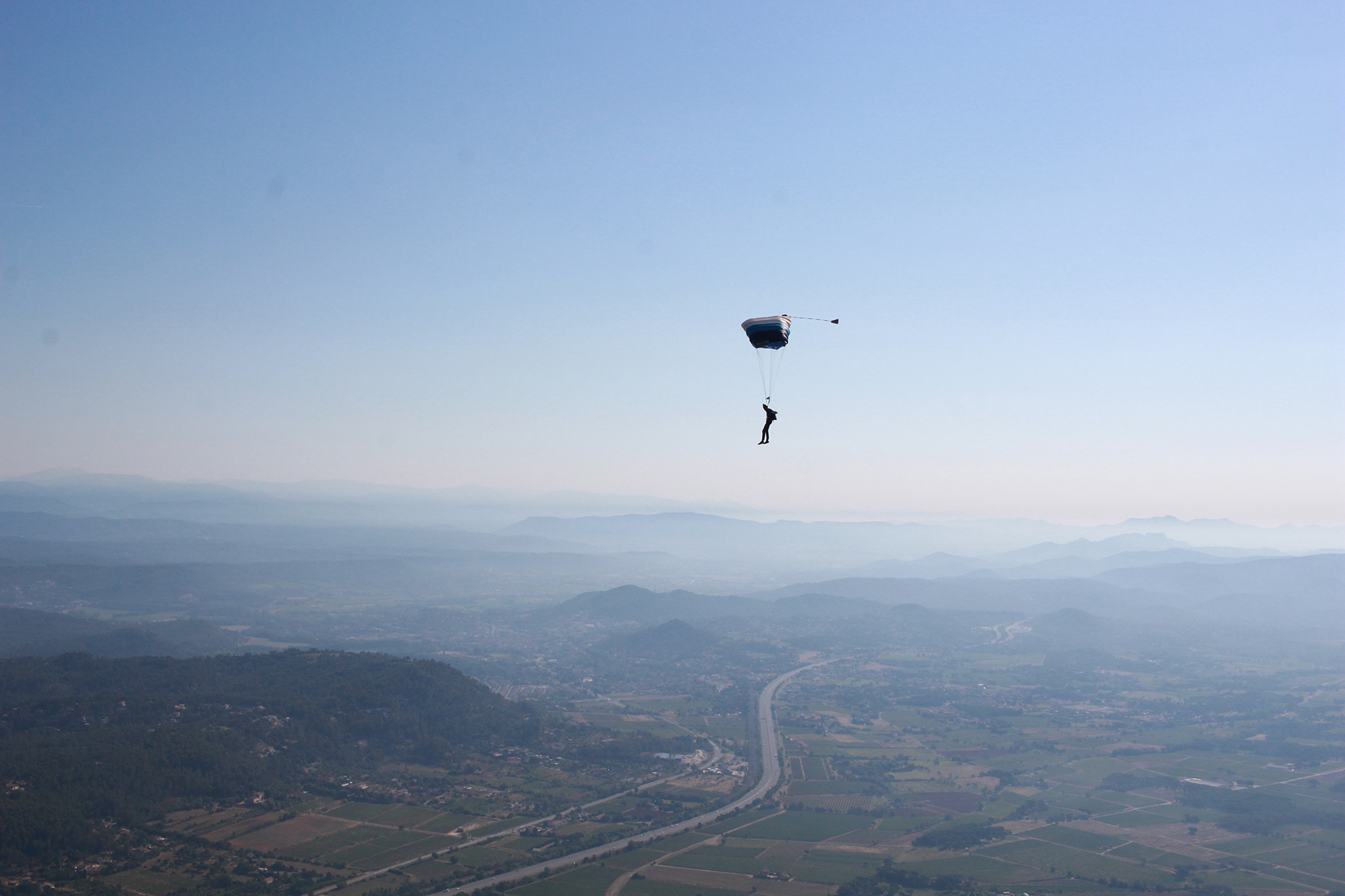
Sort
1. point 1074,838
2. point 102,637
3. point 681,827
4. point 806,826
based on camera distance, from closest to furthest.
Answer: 1. point 1074,838
2. point 681,827
3. point 806,826
4. point 102,637

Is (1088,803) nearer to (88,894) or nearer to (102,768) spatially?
(88,894)

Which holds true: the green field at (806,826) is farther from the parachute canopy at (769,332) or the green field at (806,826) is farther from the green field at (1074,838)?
the parachute canopy at (769,332)

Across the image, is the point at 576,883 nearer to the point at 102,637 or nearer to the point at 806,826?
the point at 806,826

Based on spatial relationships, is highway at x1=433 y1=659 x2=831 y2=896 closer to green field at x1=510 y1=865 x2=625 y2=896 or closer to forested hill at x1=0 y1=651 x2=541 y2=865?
green field at x1=510 y1=865 x2=625 y2=896

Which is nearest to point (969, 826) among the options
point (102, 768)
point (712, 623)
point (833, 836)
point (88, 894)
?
point (833, 836)

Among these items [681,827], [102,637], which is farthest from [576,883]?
[102,637]

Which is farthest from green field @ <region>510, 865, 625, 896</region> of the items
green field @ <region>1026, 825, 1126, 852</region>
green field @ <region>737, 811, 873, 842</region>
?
green field @ <region>1026, 825, 1126, 852</region>

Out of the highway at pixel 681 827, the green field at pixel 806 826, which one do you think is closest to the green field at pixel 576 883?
the highway at pixel 681 827
